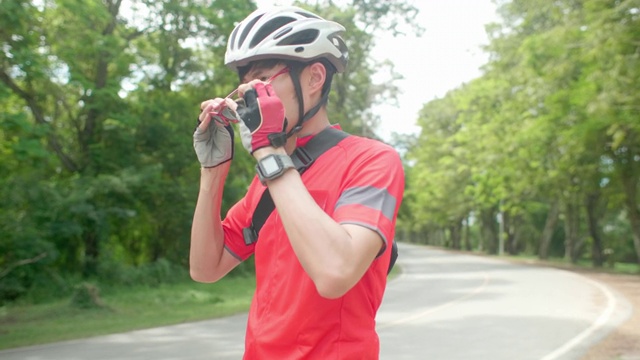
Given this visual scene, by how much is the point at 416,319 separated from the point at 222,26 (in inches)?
509

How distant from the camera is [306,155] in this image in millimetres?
1934

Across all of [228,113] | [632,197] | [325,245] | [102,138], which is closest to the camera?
[325,245]

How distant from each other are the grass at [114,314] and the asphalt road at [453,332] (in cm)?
76

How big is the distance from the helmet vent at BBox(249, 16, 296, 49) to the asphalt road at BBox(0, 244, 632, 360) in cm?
811

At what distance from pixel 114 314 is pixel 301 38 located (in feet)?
50.2

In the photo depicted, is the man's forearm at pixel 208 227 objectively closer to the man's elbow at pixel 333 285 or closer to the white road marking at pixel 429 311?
the man's elbow at pixel 333 285

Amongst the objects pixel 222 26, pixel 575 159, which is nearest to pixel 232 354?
pixel 222 26

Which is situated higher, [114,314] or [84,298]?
[84,298]

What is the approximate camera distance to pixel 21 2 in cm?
1389

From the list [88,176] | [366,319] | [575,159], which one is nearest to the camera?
[366,319]

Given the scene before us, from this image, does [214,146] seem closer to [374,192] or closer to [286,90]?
[286,90]

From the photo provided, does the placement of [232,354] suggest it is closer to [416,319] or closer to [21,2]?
[416,319]

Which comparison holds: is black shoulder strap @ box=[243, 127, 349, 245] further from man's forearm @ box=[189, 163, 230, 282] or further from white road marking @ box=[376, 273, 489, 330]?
white road marking @ box=[376, 273, 489, 330]

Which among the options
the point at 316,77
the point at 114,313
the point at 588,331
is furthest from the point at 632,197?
the point at 316,77
